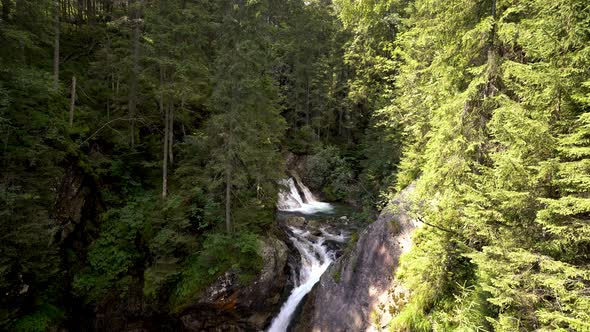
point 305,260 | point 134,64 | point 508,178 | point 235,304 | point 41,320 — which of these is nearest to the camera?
point 508,178

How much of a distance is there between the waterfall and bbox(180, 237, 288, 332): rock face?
396 inches

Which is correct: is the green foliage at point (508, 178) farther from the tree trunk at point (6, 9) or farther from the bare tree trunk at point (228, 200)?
the tree trunk at point (6, 9)

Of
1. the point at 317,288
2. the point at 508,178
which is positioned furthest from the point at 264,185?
the point at 508,178

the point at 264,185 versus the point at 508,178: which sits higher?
the point at 508,178

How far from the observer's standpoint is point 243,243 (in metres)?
12.6

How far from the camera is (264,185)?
567 inches

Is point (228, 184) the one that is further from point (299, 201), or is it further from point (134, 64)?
point (299, 201)

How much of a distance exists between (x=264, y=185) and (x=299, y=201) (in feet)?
37.4

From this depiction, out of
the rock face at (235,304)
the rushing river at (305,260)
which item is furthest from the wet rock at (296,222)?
the rock face at (235,304)

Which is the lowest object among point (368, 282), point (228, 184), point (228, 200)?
point (368, 282)

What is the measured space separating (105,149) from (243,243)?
8411 mm

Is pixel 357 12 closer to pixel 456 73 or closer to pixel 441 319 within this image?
pixel 456 73

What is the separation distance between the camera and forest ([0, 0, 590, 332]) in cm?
495

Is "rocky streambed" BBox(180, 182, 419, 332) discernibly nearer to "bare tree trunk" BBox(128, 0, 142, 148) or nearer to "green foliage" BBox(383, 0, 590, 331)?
"green foliage" BBox(383, 0, 590, 331)
